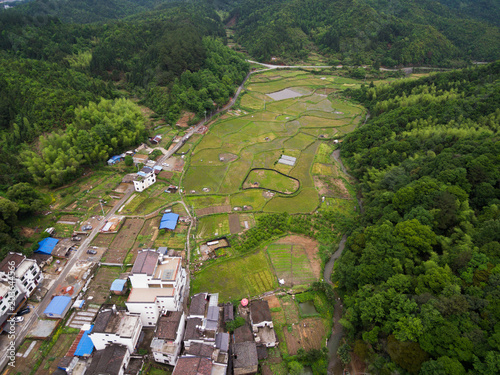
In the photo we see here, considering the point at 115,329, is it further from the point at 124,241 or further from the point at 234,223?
the point at 234,223

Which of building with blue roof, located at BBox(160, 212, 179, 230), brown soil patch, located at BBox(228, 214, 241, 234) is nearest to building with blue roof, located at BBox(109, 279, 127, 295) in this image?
building with blue roof, located at BBox(160, 212, 179, 230)

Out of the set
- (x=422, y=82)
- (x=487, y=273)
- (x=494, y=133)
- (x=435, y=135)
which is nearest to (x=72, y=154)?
(x=487, y=273)

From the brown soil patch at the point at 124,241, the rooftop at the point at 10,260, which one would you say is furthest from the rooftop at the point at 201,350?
the rooftop at the point at 10,260

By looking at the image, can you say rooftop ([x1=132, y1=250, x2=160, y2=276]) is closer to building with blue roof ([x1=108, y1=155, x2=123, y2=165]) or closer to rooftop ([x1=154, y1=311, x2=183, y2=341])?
rooftop ([x1=154, y1=311, x2=183, y2=341])

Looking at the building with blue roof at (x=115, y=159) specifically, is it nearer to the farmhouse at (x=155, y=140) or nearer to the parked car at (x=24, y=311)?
the farmhouse at (x=155, y=140)

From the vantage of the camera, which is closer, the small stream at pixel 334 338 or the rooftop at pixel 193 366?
the rooftop at pixel 193 366

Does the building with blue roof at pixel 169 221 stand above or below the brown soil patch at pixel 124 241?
above

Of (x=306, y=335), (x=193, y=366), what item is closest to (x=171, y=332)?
(x=193, y=366)
